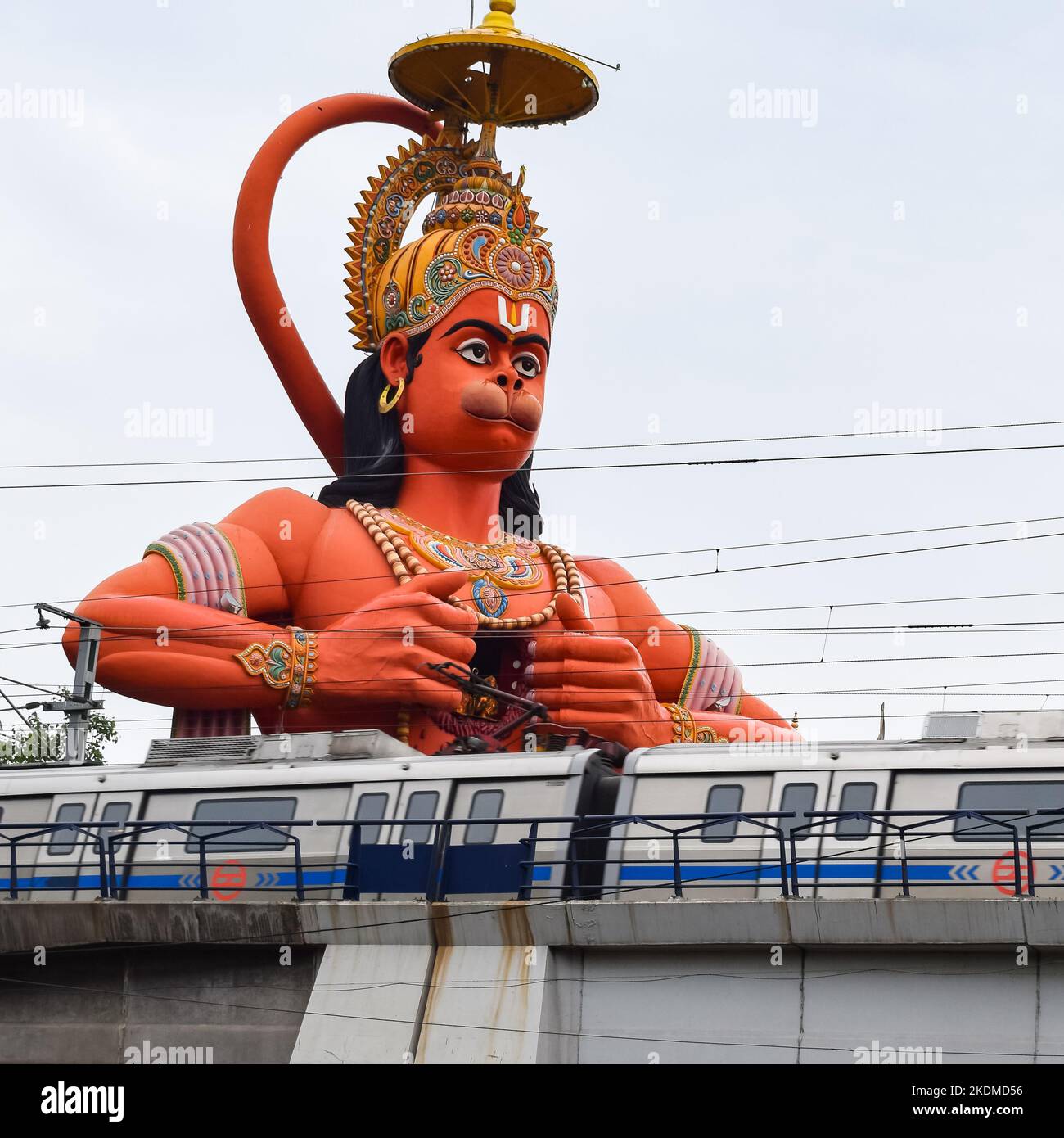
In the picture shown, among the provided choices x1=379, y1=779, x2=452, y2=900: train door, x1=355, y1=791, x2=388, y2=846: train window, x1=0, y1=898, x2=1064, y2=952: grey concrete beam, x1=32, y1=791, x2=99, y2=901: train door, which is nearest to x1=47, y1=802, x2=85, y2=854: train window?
x1=32, y1=791, x2=99, y2=901: train door

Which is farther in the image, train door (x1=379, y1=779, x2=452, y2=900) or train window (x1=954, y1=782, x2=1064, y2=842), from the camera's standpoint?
train door (x1=379, y1=779, x2=452, y2=900)

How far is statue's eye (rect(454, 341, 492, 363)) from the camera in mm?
29391

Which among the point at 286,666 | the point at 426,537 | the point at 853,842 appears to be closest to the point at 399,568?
the point at 426,537

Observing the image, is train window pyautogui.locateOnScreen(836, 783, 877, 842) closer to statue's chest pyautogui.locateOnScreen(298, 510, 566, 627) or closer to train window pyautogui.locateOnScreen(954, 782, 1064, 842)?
train window pyautogui.locateOnScreen(954, 782, 1064, 842)

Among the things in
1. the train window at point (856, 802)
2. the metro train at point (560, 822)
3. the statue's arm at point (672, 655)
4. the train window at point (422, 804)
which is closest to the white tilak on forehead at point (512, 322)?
the statue's arm at point (672, 655)

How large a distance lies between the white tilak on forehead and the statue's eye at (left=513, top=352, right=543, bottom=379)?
1.28ft

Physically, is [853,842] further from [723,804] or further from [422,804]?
[422,804]

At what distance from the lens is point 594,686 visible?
89.7 ft

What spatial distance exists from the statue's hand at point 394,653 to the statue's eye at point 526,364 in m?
4.46

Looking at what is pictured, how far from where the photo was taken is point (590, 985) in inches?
808

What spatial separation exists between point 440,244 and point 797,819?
12.3 metres

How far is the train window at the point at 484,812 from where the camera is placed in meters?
22.2

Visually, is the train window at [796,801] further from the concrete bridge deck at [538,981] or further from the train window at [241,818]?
the train window at [241,818]
